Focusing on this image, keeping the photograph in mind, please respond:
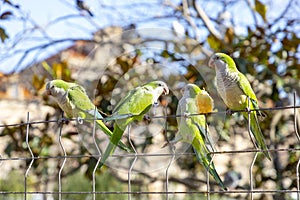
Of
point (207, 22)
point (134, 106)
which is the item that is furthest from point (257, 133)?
point (207, 22)

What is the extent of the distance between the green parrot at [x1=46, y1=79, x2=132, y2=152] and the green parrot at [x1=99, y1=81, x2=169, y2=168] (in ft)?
0.25

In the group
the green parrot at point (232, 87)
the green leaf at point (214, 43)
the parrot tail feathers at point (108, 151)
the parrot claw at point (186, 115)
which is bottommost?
the parrot tail feathers at point (108, 151)

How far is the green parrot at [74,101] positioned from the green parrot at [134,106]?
0.08m

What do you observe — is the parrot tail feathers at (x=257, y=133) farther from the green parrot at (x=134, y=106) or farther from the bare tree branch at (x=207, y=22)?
the bare tree branch at (x=207, y=22)

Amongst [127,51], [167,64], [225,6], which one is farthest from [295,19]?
[167,64]

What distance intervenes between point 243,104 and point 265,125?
224 centimetres

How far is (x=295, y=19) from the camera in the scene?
3.97 m

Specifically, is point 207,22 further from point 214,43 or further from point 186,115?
point 186,115

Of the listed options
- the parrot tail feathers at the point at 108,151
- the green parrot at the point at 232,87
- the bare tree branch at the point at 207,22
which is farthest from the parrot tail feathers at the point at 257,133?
the bare tree branch at the point at 207,22

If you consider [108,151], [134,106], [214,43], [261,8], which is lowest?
[108,151]

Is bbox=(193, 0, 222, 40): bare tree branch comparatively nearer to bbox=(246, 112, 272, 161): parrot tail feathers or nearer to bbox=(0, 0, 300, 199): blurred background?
bbox=(0, 0, 300, 199): blurred background

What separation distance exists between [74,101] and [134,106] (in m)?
0.36

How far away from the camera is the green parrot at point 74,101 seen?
213 centimetres

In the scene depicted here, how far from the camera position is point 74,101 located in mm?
2225
